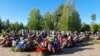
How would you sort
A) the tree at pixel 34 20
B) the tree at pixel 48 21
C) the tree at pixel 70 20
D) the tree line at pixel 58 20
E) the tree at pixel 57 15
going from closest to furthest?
the tree at pixel 70 20 < the tree line at pixel 58 20 < the tree at pixel 34 20 < the tree at pixel 48 21 < the tree at pixel 57 15

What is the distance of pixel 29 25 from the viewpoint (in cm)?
5462

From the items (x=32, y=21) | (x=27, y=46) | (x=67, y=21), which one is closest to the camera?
(x=27, y=46)

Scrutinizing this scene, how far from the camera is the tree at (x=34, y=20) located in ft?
178

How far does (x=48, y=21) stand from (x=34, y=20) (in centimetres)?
347

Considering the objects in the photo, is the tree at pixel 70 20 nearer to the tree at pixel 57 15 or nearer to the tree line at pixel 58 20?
the tree line at pixel 58 20

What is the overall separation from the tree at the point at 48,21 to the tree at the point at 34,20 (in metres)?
1.87

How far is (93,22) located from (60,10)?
37.7 meters

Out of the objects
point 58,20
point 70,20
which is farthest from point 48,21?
point 70,20

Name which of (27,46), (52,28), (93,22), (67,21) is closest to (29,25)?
(52,28)

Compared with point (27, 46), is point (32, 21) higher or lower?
higher

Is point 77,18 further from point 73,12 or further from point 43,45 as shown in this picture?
point 43,45

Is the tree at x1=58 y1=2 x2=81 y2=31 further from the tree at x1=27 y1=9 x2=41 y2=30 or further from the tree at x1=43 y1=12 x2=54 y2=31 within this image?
the tree at x1=27 y1=9 x2=41 y2=30

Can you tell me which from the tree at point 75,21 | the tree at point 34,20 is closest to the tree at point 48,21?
the tree at point 34,20

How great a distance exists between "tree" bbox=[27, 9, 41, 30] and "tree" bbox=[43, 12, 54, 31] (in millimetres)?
1874
